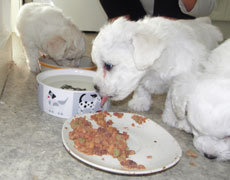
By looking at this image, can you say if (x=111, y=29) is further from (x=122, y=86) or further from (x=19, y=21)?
(x=19, y=21)

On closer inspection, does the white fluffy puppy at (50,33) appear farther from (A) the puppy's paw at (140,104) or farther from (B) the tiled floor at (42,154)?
(A) the puppy's paw at (140,104)

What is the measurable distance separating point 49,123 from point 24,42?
5.41ft

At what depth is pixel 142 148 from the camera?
1.90 m

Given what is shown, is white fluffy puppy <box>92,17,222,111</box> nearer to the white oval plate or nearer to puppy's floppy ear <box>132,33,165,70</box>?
puppy's floppy ear <box>132,33,165,70</box>

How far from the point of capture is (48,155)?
1771 mm

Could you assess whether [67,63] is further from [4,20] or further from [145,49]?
[145,49]

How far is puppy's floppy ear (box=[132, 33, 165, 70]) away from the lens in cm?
195


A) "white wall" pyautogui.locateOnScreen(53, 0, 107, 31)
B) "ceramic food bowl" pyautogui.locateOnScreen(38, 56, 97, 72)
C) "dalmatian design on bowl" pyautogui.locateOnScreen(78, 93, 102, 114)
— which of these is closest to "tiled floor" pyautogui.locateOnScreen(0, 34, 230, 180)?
"dalmatian design on bowl" pyautogui.locateOnScreen(78, 93, 102, 114)

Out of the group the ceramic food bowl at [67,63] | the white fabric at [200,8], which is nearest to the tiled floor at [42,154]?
the ceramic food bowl at [67,63]

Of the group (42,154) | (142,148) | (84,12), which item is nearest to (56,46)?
(42,154)

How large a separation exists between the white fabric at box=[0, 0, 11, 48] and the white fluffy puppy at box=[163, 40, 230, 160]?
1.95 m

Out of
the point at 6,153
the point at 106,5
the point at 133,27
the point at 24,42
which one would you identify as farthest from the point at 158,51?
the point at 106,5

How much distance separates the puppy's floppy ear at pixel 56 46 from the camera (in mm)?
3094

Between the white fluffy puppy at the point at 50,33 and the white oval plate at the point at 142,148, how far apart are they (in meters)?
1.33
